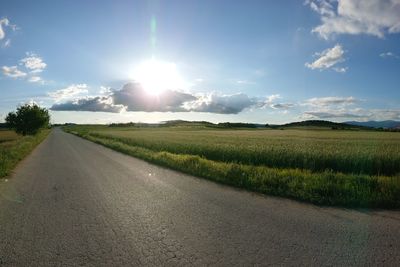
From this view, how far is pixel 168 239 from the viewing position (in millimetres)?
6227

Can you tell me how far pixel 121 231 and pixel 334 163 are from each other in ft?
42.8

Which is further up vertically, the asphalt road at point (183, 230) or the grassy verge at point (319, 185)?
the grassy verge at point (319, 185)

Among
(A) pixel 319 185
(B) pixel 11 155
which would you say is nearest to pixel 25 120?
(B) pixel 11 155

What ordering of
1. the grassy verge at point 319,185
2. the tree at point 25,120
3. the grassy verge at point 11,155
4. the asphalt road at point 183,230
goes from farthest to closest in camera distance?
1. the tree at point 25,120
2. the grassy verge at point 11,155
3. the grassy verge at point 319,185
4. the asphalt road at point 183,230

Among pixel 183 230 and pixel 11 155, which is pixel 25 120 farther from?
pixel 183 230

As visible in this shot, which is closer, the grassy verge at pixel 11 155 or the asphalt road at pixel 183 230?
the asphalt road at pixel 183 230

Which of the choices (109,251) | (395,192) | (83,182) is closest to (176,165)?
(83,182)

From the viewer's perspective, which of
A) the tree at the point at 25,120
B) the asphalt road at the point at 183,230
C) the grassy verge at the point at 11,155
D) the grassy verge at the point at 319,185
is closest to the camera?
the asphalt road at the point at 183,230

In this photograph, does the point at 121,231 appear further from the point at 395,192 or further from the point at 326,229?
the point at 395,192

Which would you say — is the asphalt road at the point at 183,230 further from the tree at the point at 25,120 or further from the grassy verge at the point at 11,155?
the tree at the point at 25,120

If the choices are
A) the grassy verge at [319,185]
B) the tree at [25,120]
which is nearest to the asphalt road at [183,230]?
the grassy verge at [319,185]

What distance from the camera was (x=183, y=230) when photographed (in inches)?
267

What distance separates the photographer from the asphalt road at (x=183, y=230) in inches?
210

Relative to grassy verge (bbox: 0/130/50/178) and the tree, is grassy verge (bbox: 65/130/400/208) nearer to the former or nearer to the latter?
grassy verge (bbox: 0/130/50/178)
